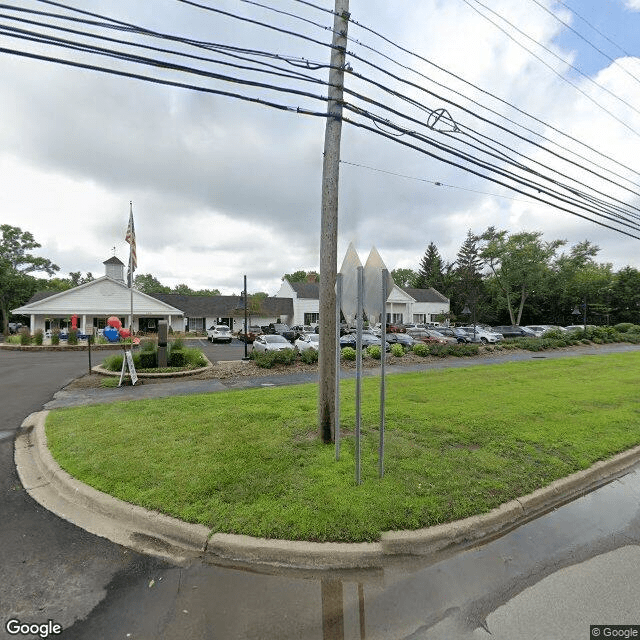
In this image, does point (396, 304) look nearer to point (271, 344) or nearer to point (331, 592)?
point (271, 344)

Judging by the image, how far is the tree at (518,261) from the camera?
47719mm

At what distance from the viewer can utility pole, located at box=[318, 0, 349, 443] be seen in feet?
18.0

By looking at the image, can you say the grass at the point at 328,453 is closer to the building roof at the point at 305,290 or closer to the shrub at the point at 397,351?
the shrub at the point at 397,351

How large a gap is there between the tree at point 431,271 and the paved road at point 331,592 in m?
68.8

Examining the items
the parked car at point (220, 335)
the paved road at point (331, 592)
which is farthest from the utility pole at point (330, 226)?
the parked car at point (220, 335)

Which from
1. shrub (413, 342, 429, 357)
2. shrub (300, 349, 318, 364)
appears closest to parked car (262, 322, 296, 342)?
shrub (413, 342, 429, 357)

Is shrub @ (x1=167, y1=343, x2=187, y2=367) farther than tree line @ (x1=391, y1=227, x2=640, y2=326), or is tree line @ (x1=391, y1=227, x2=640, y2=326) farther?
tree line @ (x1=391, y1=227, x2=640, y2=326)

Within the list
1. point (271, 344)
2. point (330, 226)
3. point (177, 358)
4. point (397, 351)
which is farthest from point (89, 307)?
point (330, 226)

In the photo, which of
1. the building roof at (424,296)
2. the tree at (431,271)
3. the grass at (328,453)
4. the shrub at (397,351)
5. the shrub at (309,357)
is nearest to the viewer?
the grass at (328,453)

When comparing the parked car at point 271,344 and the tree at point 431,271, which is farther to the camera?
the tree at point 431,271

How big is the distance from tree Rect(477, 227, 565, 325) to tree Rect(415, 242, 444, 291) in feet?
52.3

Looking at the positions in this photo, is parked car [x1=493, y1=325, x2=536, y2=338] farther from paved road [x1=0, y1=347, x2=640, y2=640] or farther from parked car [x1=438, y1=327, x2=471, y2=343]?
paved road [x1=0, y1=347, x2=640, y2=640]

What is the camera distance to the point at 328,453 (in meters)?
5.11

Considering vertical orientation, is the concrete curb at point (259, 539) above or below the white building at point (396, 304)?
below
